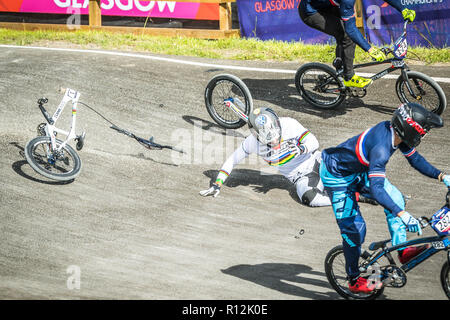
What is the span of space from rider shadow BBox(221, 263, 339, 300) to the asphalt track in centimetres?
2

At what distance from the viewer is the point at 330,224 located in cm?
789

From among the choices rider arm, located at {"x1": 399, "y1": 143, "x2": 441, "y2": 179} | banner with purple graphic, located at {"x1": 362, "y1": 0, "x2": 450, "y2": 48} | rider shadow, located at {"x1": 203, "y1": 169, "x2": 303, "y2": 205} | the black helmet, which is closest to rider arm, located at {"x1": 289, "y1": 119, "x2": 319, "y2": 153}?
rider shadow, located at {"x1": 203, "y1": 169, "x2": 303, "y2": 205}

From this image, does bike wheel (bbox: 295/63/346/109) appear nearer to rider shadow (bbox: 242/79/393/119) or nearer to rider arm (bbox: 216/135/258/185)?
rider shadow (bbox: 242/79/393/119)

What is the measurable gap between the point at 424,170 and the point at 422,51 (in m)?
8.92

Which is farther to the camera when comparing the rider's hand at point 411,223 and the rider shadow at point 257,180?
the rider shadow at point 257,180

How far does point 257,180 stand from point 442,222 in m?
4.77

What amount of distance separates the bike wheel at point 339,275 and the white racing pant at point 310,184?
2326 millimetres

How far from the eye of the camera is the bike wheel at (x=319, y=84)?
10518 mm

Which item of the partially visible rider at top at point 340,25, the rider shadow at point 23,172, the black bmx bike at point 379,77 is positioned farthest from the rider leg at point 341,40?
the rider shadow at point 23,172

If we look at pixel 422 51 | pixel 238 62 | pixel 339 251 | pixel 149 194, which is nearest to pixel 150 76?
pixel 238 62

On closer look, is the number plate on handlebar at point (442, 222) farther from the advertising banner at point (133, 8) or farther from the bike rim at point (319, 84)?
the advertising banner at point (133, 8)

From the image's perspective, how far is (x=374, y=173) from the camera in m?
5.19

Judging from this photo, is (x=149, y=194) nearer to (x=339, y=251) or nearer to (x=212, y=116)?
(x=212, y=116)

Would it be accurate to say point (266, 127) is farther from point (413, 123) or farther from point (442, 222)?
point (442, 222)
